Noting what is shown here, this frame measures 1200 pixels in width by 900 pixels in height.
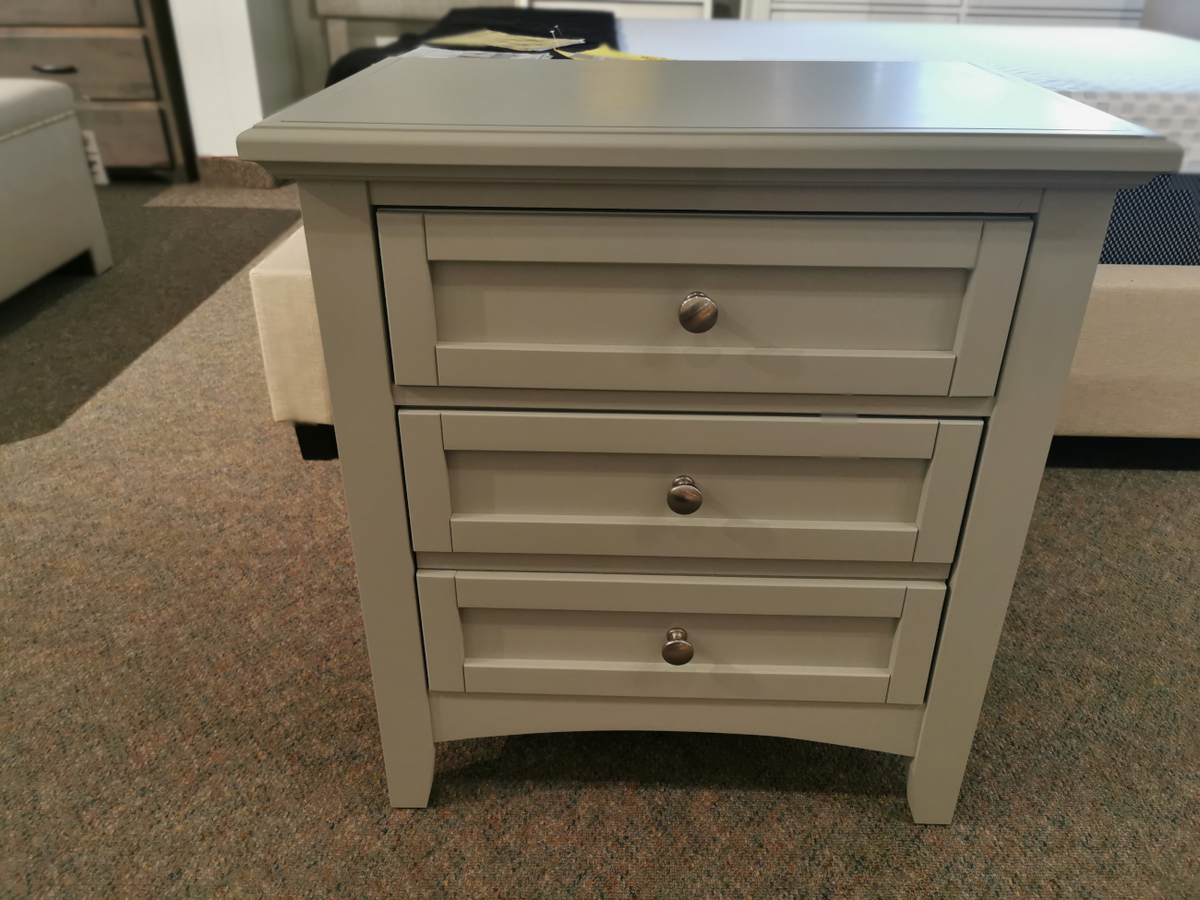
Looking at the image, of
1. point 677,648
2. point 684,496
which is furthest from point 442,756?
point 684,496

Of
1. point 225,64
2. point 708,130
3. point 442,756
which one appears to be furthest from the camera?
point 225,64

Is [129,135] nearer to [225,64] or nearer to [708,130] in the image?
[225,64]

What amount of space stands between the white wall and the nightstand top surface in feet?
8.72

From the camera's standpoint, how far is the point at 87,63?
301cm

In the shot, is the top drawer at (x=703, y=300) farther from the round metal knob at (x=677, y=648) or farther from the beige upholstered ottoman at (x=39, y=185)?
the beige upholstered ottoman at (x=39, y=185)

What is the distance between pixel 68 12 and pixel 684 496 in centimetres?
324

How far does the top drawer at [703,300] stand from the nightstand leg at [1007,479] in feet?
0.07

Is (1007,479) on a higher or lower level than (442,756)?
higher

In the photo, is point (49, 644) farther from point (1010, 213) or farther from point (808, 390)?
point (1010, 213)

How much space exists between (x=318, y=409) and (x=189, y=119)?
221 cm

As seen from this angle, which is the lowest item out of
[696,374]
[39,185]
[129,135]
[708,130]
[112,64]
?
[129,135]

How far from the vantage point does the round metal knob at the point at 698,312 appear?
2.26 feet

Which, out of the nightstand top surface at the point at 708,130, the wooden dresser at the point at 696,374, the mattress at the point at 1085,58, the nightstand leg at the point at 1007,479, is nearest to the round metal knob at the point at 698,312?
the wooden dresser at the point at 696,374

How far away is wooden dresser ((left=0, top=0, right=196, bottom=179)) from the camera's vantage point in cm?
295
